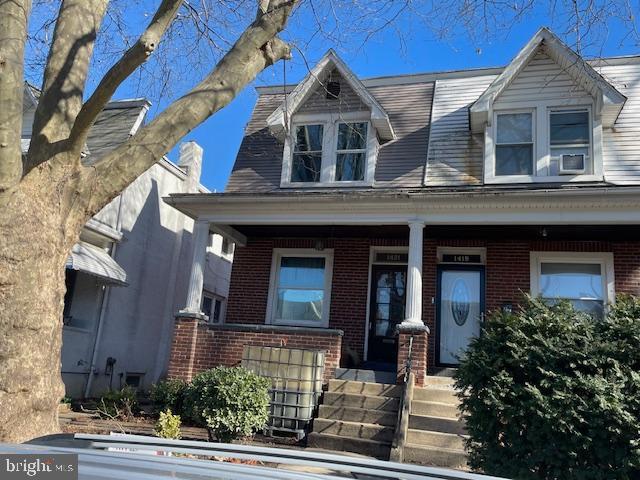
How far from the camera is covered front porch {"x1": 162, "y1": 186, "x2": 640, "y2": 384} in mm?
9969

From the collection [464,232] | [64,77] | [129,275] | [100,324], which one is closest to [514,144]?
[464,232]

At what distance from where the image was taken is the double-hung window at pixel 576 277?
1055 centimetres

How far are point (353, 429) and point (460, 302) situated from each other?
13.6 feet

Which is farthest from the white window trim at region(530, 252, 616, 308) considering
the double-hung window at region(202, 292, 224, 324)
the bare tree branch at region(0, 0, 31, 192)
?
the double-hung window at region(202, 292, 224, 324)

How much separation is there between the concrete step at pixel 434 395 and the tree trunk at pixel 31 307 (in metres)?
5.82

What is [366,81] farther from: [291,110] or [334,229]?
[334,229]

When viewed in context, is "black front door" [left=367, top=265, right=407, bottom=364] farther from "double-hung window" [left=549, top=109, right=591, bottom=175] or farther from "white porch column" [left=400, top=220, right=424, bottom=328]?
"double-hung window" [left=549, top=109, right=591, bottom=175]

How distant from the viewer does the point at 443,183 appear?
36.1 feet

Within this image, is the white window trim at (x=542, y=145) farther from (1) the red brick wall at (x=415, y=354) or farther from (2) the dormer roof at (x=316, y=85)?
(1) the red brick wall at (x=415, y=354)

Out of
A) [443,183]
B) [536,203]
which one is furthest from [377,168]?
[536,203]

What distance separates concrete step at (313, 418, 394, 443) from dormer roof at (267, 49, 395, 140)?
6.30 metres

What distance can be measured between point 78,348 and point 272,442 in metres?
5.78

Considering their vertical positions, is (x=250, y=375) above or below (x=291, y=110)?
below

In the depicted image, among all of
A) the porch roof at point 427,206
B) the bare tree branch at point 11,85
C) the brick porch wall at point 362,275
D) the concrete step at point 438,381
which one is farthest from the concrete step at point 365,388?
the bare tree branch at point 11,85
